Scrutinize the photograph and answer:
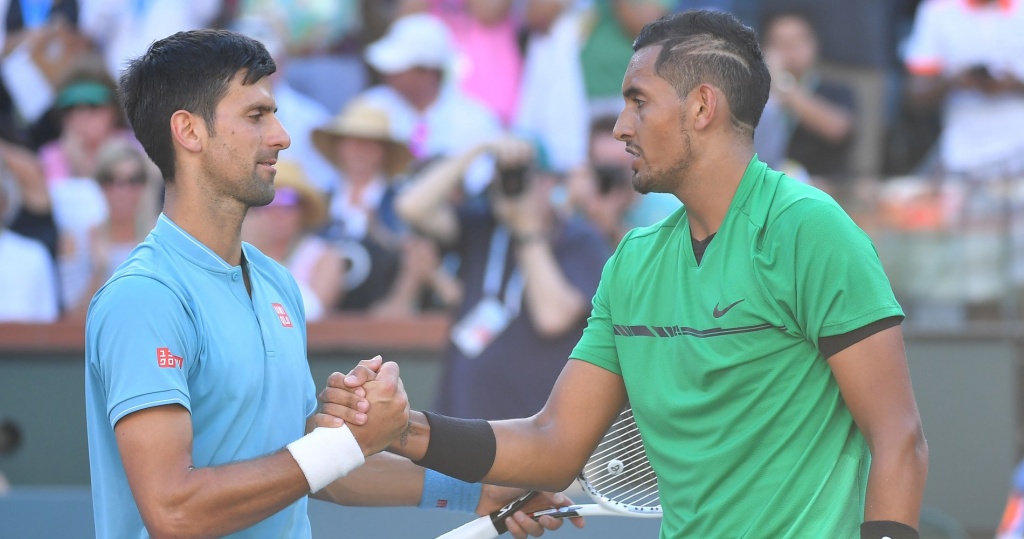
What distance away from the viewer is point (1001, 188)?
7555 mm

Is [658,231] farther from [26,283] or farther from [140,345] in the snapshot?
[26,283]

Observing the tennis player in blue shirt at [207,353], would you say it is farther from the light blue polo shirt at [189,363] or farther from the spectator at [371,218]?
the spectator at [371,218]

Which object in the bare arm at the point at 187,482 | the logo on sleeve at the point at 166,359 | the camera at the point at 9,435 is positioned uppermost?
the logo on sleeve at the point at 166,359

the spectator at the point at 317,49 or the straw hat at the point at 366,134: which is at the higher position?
the spectator at the point at 317,49

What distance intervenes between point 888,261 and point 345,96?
3638 mm

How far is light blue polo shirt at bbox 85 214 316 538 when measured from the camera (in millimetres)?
2811

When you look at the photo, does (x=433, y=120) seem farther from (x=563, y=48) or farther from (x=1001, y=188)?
(x=1001, y=188)

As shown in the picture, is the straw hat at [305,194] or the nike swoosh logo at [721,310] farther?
the straw hat at [305,194]

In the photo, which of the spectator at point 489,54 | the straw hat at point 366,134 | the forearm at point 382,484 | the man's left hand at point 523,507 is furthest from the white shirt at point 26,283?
the man's left hand at point 523,507

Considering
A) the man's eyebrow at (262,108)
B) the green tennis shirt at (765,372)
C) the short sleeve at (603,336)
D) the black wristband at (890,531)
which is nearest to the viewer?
the black wristband at (890,531)

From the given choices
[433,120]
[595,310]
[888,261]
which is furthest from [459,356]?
[595,310]

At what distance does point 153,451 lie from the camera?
2773 millimetres

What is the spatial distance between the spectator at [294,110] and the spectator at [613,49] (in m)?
1.74

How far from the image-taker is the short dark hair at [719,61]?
3.21 meters
